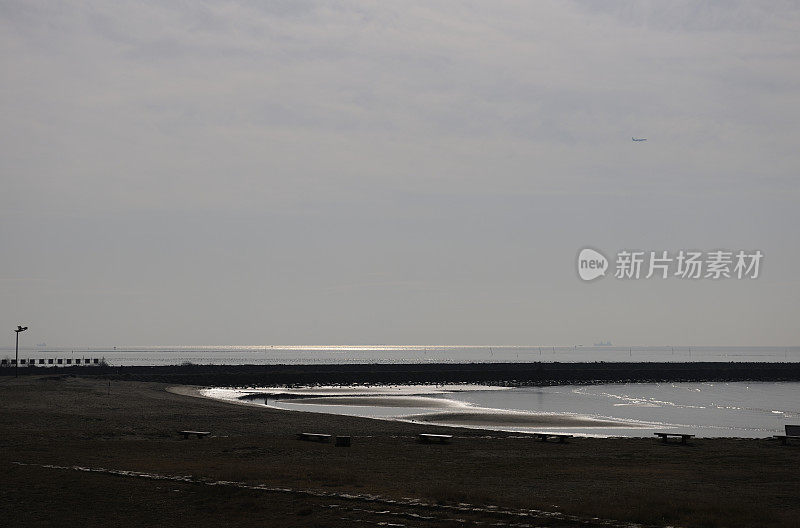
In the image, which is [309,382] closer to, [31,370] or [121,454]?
[31,370]

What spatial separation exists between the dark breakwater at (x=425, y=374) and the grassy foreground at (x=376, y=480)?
74.0 m

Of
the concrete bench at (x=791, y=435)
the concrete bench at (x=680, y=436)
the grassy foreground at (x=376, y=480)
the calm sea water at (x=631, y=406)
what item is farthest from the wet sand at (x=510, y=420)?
the concrete bench at (x=791, y=435)

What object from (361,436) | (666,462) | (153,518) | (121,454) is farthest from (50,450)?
(666,462)

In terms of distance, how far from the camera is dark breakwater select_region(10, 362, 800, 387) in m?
119

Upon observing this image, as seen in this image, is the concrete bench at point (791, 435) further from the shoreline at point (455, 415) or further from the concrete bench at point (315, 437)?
the concrete bench at point (315, 437)

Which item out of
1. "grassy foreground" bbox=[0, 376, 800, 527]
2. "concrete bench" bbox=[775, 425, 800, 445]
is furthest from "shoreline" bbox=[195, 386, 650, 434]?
"grassy foreground" bbox=[0, 376, 800, 527]

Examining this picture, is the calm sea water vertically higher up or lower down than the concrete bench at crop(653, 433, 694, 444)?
lower down

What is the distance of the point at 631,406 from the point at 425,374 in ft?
201

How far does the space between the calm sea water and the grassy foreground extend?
1870cm

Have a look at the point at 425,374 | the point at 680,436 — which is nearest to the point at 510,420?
the point at 680,436

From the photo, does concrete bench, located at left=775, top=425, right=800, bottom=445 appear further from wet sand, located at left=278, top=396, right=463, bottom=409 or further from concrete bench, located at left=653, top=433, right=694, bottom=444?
wet sand, located at left=278, top=396, right=463, bottom=409

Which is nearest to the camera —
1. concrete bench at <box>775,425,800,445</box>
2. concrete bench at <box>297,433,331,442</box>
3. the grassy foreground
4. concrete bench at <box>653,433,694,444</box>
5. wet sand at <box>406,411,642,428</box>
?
the grassy foreground

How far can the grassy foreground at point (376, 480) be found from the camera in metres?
21.0

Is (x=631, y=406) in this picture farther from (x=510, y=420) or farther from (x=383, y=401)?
(x=510, y=420)
